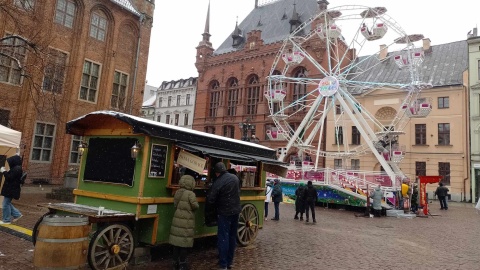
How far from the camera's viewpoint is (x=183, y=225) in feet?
22.1

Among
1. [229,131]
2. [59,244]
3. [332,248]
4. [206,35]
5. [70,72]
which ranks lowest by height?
[332,248]

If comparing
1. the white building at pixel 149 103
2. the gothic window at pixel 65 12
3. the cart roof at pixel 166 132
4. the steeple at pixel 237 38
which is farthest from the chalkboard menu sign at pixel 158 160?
the white building at pixel 149 103

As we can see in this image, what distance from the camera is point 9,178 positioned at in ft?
32.7

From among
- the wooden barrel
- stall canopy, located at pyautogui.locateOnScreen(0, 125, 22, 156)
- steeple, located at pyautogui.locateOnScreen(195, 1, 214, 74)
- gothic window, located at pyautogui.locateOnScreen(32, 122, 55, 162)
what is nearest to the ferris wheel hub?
gothic window, located at pyautogui.locateOnScreen(32, 122, 55, 162)

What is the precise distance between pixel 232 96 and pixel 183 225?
140 ft

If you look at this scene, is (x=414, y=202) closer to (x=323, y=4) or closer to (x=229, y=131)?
(x=323, y=4)

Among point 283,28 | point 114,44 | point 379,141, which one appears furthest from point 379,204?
point 283,28

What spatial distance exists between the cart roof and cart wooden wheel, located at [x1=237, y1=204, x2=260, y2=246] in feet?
4.46

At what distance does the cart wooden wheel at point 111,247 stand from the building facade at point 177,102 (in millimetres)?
47814

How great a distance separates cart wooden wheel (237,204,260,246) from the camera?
9.02 m

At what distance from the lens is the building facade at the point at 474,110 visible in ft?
103

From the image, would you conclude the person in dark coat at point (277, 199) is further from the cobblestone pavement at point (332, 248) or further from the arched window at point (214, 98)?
the arched window at point (214, 98)

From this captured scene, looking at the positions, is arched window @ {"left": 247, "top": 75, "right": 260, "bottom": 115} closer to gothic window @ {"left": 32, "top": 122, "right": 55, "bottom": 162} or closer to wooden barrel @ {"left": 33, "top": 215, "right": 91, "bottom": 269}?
gothic window @ {"left": 32, "top": 122, "right": 55, "bottom": 162}

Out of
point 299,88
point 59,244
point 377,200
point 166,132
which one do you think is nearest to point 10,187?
point 59,244
